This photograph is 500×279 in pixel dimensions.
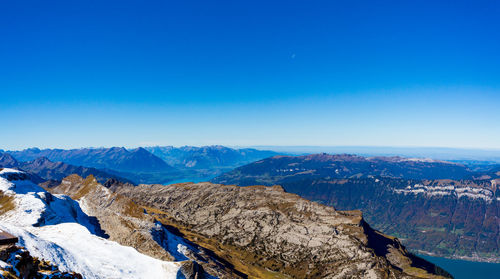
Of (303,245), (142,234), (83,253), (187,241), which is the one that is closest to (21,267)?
(83,253)

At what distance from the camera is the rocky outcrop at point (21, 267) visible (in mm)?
32062

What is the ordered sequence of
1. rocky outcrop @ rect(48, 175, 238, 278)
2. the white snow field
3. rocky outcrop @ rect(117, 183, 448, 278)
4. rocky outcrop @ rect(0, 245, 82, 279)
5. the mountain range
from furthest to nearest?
rocky outcrop @ rect(117, 183, 448, 278)
rocky outcrop @ rect(48, 175, 238, 278)
the mountain range
the white snow field
rocky outcrop @ rect(0, 245, 82, 279)

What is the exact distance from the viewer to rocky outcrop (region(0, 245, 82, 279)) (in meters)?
32.1

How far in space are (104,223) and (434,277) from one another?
153 m

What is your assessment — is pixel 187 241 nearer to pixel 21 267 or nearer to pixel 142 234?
pixel 142 234

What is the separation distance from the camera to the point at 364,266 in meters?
129

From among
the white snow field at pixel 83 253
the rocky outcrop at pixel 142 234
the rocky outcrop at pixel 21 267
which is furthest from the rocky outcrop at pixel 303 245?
the rocky outcrop at pixel 21 267

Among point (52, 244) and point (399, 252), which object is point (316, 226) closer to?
point (399, 252)

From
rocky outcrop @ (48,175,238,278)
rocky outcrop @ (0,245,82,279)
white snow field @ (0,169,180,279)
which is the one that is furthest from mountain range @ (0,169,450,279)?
rocky outcrop @ (0,245,82,279)

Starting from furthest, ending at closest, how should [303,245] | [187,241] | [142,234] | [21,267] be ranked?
[303,245]
[187,241]
[142,234]
[21,267]

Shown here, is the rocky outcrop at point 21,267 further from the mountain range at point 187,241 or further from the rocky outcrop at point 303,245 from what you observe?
the rocky outcrop at point 303,245

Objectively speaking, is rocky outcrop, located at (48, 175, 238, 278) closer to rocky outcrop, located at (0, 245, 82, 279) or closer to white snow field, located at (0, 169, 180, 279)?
white snow field, located at (0, 169, 180, 279)

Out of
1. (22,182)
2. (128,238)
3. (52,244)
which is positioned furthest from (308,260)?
(22,182)

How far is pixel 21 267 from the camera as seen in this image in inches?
1318
